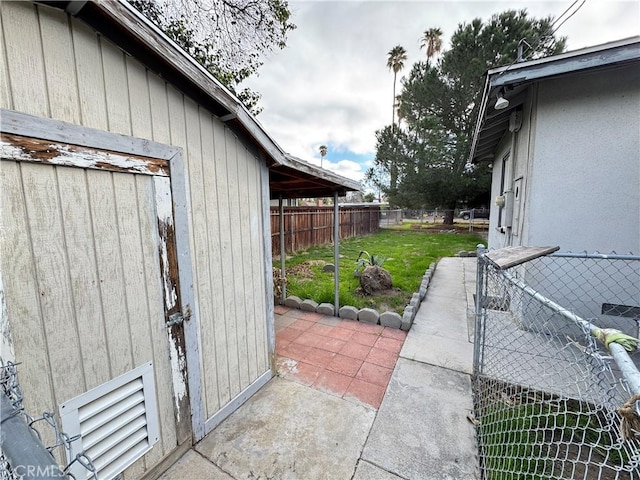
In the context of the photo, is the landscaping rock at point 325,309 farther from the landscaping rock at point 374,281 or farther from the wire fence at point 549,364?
the wire fence at point 549,364

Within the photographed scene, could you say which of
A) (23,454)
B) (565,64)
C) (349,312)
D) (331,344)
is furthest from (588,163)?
(23,454)

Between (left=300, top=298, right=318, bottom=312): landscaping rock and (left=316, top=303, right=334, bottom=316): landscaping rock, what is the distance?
83 millimetres

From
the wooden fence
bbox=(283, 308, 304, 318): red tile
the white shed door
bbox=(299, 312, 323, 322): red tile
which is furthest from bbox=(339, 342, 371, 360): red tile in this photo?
the wooden fence

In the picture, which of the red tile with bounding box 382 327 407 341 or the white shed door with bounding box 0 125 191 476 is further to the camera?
the red tile with bounding box 382 327 407 341

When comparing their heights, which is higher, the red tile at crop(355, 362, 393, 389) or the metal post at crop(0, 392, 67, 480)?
the metal post at crop(0, 392, 67, 480)

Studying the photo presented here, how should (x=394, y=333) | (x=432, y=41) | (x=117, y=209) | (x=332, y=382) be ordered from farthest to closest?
(x=432, y=41) → (x=394, y=333) → (x=332, y=382) → (x=117, y=209)

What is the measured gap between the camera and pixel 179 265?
191cm

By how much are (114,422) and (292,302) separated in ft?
10.8

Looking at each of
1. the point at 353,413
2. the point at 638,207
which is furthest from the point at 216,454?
the point at 638,207

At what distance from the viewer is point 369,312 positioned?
4.17 meters

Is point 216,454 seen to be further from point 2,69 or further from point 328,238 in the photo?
point 328,238

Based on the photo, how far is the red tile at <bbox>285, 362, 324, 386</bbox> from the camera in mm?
2855

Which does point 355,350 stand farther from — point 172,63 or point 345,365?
point 172,63

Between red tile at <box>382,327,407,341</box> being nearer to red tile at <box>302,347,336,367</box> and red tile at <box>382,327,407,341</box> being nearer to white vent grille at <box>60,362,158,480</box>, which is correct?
red tile at <box>302,347,336,367</box>
